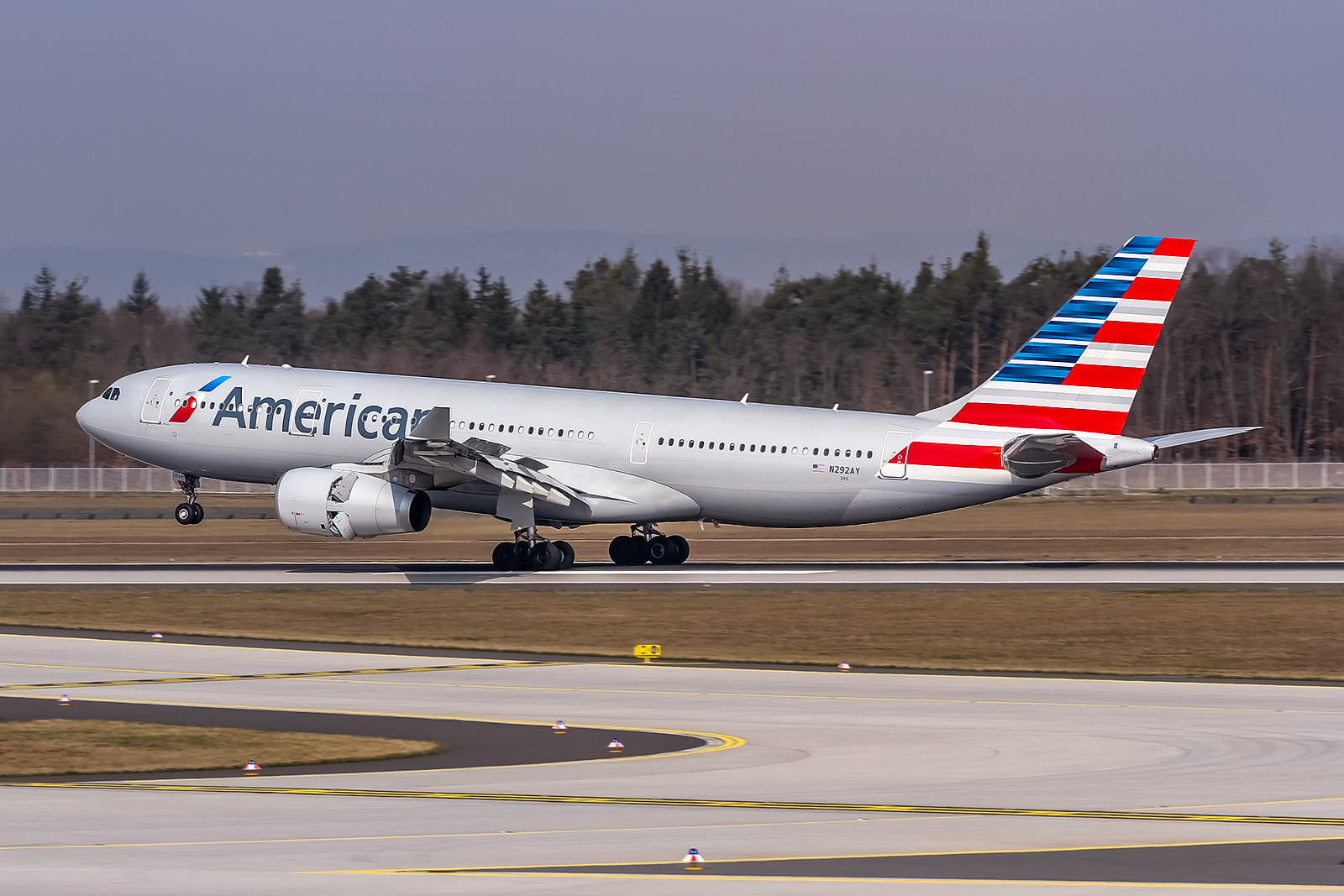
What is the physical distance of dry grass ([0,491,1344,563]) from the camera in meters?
48.2

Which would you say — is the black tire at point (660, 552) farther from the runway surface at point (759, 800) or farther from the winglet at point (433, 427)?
the runway surface at point (759, 800)

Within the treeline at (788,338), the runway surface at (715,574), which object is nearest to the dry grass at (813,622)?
the runway surface at (715,574)

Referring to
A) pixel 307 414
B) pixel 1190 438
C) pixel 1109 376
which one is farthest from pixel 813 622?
pixel 307 414

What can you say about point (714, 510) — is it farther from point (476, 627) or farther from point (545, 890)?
point (545, 890)

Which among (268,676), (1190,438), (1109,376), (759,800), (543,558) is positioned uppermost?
(1109,376)

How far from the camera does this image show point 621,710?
2062 cm

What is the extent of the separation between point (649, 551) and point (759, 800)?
2863 cm

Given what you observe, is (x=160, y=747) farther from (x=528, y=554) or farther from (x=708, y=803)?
(x=528, y=554)

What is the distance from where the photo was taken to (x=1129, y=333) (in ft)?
128

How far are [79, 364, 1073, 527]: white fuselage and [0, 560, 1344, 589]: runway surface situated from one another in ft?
5.43

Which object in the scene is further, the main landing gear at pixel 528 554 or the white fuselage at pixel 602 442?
the main landing gear at pixel 528 554

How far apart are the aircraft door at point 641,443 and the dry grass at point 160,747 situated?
23071 millimetres

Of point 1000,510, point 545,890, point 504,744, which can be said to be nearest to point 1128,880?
point 545,890

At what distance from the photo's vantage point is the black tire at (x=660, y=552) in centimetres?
4322
